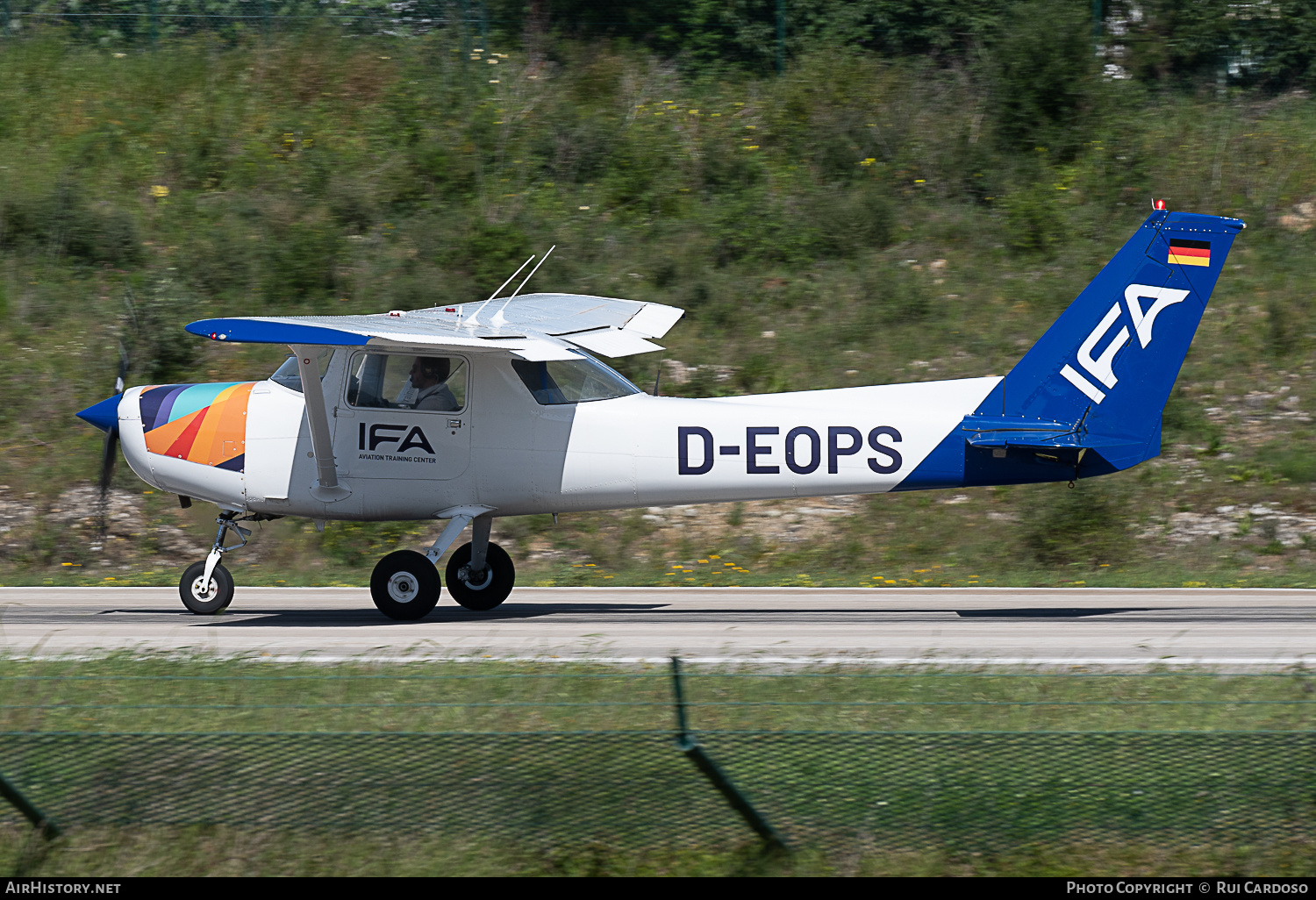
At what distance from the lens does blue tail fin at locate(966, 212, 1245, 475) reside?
10727mm

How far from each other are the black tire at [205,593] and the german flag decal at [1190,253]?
9234 millimetres

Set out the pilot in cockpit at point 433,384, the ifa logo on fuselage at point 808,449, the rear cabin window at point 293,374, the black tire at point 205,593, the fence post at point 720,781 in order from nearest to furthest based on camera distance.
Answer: the fence post at point 720,781
the ifa logo on fuselage at point 808,449
the pilot in cockpit at point 433,384
the rear cabin window at point 293,374
the black tire at point 205,593

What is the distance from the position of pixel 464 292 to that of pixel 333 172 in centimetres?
406

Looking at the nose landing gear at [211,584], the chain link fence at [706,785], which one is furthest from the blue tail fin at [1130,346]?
the nose landing gear at [211,584]

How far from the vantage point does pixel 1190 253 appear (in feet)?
35.2

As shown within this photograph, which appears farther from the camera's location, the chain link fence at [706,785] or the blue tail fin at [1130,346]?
the blue tail fin at [1130,346]

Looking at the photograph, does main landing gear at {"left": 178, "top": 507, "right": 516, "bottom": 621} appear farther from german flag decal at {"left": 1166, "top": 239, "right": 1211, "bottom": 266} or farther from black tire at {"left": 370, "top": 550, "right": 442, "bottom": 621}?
german flag decal at {"left": 1166, "top": 239, "right": 1211, "bottom": 266}

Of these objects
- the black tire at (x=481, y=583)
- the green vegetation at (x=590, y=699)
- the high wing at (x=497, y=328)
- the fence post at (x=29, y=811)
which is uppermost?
the high wing at (x=497, y=328)

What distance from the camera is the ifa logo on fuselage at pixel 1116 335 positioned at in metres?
10.8

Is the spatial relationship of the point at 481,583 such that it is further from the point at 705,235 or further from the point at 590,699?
the point at 705,235

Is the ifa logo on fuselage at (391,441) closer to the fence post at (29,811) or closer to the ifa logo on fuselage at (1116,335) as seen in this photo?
the ifa logo on fuselage at (1116,335)

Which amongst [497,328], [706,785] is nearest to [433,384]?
[497,328]

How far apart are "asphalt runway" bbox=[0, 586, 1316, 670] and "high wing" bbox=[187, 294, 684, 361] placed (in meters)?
2.51
